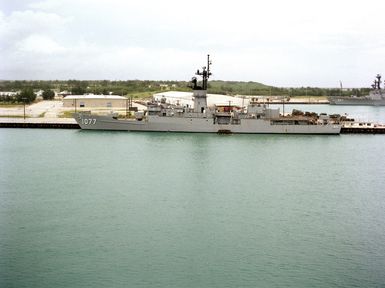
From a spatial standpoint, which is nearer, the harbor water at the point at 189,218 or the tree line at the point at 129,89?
the harbor water at the point at 189,218

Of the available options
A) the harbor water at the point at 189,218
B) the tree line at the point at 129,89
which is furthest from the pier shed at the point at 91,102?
the harbor water at the point at 189,218

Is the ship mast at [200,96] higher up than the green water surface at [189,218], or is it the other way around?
the ship mast at [200,96]

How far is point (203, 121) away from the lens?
32.8m

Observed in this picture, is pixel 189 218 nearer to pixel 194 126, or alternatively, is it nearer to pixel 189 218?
pixel 189 218

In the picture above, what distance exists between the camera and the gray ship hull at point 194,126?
32531 mm

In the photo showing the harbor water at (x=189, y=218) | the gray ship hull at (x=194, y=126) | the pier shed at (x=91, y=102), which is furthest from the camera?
the pier shed at (x=91, y=102)

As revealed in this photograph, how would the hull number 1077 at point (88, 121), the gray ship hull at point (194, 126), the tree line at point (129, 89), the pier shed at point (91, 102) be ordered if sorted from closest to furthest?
the gray ship hull at point (194, 126) < the hull number 1077 at point (88, 121) < the pier shed at point (91, 102) < the tree line at point (129, 89)

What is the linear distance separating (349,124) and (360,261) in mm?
28630

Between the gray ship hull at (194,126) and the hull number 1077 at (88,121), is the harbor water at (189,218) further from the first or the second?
the hull number 1077 at (88,121)

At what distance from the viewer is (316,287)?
9.73 m

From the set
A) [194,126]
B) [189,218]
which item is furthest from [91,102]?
[189,218]

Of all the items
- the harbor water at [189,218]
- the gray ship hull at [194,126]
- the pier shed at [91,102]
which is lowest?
the harbor water at [189,218]

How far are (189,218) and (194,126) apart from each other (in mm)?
19202

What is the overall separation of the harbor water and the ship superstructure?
7608mm
